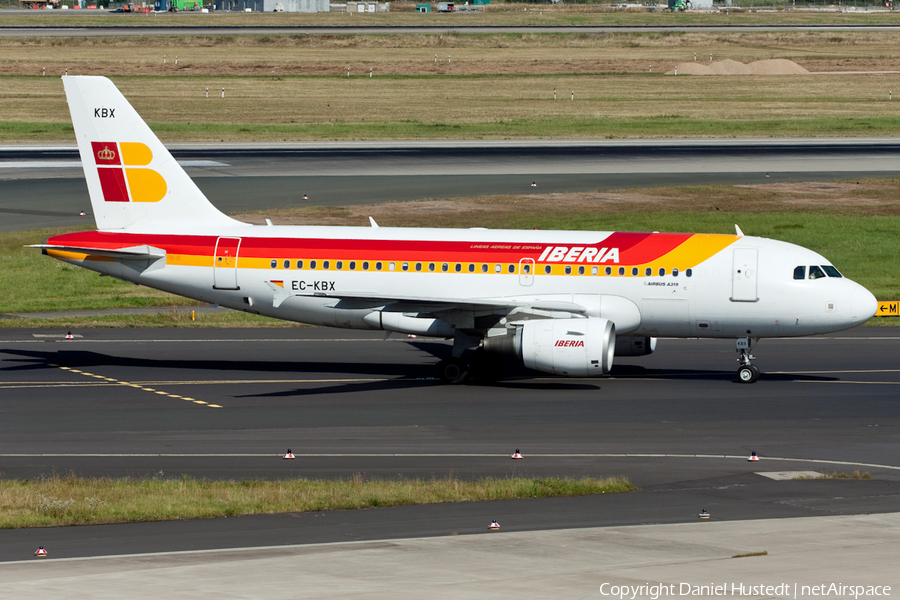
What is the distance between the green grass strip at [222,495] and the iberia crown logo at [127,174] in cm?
1418

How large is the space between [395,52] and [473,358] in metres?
122

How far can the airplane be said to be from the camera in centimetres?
3416

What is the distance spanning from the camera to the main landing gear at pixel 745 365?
35.2 m

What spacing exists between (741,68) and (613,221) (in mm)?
85236

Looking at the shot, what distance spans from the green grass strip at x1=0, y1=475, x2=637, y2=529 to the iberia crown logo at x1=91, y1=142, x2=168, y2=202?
46.5 feet

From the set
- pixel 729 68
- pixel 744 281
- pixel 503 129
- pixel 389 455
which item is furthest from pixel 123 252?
pixel 729 68

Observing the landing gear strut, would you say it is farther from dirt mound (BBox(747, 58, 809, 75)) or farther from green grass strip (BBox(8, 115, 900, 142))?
dirt mound (BBox(747, 58, 809, 75))

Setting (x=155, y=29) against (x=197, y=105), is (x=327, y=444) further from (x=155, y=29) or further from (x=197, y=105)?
(x=155, y=29)

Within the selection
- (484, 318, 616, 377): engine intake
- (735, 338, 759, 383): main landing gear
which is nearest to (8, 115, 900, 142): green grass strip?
(735, 338, 759, 383): main landing gear

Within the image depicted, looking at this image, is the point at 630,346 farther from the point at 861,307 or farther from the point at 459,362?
the point at 861,307

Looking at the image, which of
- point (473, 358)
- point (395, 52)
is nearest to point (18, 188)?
point (473, 358)

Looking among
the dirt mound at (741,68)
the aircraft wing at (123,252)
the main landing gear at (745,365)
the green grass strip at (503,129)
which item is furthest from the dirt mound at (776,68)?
the aircraft wing at (123,252)

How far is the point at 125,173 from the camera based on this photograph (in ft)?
122

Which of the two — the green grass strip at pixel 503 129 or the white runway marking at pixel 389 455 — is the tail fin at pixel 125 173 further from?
the green grass strip at pixel 503 129
